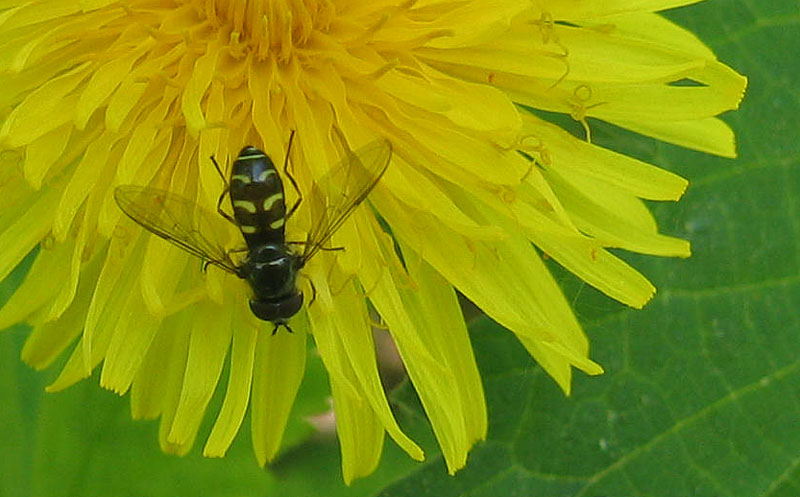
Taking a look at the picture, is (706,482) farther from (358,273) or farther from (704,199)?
(358,273)

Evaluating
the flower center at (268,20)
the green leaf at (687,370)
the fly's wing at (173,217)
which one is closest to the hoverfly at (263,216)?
the fly's wing at (173,217)

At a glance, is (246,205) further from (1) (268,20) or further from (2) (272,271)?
(1) (268,20)

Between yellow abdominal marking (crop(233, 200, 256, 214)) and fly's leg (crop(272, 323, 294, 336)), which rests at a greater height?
yellow abdominal marking (crop(233, 200, 256, 214))

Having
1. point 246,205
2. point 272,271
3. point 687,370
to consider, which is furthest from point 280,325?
Answer: point 687,370

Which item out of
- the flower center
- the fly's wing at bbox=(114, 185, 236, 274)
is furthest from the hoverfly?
the flower center

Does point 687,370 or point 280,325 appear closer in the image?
point 280,325

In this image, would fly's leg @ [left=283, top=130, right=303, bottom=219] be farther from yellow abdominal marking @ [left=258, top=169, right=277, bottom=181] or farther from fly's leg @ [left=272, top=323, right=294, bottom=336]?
fly's leg @ [left=272, top=323, right=294, bottom=336]

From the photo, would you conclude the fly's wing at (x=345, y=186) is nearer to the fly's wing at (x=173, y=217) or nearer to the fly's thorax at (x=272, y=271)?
the fly's thorax at (x=272, y=271)
